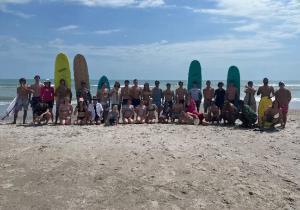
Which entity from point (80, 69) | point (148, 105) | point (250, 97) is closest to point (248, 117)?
point (250, 97)

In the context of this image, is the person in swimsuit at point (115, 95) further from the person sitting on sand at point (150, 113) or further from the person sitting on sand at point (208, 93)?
the person sitting on sand at point (208, 93)

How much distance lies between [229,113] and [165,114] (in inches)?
70.7

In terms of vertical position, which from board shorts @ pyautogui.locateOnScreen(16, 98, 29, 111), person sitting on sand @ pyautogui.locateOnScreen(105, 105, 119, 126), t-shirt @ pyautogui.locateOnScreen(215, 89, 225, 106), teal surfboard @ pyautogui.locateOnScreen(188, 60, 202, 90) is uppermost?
teal surfboard @ pyautogui.locateOnScreen(188, 60, 202, 90)

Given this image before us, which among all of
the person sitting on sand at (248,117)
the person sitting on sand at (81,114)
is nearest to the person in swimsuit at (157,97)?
the person sitting on sand at (81,114)

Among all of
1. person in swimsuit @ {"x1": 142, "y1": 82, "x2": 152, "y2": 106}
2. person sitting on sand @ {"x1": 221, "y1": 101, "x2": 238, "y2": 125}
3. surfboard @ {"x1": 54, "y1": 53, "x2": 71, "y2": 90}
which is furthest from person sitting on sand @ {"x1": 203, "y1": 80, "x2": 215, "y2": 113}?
surfboard @ {"x1": 54, "y1": 53, "x2": 71, "y2": 90}

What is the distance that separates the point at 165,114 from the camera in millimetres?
11727

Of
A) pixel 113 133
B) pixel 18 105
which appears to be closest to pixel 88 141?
pixel 113 133

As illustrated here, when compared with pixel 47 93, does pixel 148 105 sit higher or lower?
lower

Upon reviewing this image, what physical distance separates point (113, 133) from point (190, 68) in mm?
5826

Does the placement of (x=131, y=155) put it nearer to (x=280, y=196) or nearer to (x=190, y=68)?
(x=280, y=196)

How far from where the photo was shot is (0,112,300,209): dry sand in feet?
18.5

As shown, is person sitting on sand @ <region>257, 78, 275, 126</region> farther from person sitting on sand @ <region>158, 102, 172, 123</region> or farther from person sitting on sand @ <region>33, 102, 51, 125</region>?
person sitting on sand @ <region>33, 102, 51, 125</region>

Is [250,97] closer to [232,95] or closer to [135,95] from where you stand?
[232,95]

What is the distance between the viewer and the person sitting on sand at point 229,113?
11094mm
